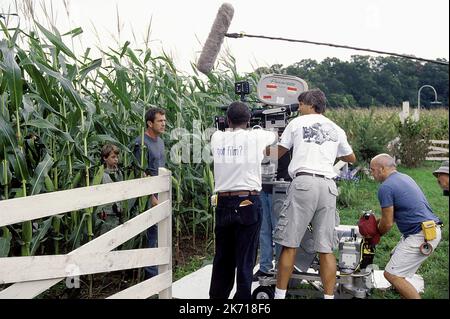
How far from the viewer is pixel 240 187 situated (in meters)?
3.87

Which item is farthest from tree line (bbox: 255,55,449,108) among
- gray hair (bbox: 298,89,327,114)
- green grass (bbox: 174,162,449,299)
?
gray hair (bbox: 298,89,327,114)

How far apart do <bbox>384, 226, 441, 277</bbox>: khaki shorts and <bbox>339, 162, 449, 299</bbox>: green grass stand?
12.7 inches

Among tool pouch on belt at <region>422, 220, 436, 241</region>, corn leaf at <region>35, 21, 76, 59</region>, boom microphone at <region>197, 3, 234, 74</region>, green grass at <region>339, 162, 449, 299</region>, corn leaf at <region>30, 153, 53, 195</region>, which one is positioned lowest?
green grass at <region>339, 162, 449, 299</region>

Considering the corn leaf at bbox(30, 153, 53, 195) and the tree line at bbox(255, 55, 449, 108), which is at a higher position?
the tree line at bbox(255, 55, 449, 108)

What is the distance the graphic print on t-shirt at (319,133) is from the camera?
3.91 metres

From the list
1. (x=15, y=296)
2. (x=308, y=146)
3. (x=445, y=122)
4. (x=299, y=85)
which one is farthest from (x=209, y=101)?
(x=445, y=122)

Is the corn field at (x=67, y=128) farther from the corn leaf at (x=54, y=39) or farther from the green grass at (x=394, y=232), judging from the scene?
the green grass at (x=394, y=232)

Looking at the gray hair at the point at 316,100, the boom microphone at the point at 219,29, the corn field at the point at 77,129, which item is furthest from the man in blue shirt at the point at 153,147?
the gray hair at the point at 316,100

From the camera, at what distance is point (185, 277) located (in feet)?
16.1

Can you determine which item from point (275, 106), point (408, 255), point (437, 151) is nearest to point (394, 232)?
point (408, 255)

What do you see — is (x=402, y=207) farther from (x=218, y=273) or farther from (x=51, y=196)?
(x=51, y=196)

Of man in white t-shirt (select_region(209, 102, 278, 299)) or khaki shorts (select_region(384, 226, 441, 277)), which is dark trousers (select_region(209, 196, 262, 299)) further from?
khaki shorts (select_region(384, 226, 441, 277))

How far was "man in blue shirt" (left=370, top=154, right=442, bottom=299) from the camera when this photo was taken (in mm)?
3895

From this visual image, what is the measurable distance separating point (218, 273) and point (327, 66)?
1860cm
